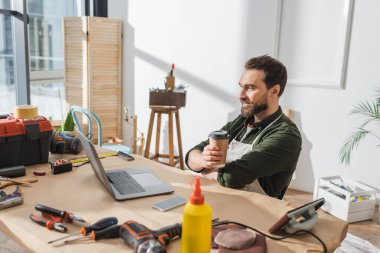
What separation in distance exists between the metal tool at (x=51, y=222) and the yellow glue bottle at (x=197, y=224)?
416mm

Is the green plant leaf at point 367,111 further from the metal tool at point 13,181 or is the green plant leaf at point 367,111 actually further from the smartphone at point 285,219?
the metal tool at point 13,181

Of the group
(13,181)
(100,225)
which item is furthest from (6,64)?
(100,225)

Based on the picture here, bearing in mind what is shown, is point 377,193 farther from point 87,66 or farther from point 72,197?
point 87,66

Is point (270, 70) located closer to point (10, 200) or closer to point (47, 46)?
point (10, 200)

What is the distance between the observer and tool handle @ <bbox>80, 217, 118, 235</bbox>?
1100 millimetres

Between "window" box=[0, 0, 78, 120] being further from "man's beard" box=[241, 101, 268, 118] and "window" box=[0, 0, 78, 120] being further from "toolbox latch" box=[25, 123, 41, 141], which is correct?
"man's beard" box=[241, 101, 268, 118]

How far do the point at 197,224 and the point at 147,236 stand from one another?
Answer: 19cm

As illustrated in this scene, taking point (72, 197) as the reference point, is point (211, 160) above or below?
above

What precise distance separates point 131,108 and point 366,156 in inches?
97.4

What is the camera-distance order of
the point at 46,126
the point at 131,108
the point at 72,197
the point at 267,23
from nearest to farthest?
the point at 72,197 < the point at 46,126 < the point at 267,23 < the point at 131,108

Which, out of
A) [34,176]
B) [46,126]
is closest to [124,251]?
[34,176]

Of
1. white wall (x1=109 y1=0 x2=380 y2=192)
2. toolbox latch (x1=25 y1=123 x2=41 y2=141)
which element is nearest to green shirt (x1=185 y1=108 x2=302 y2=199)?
toolbox latch (x1=25 y1=123 x2=41 y2=141)

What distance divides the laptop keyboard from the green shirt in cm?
35

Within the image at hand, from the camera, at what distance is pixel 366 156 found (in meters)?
3.10
